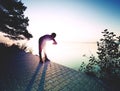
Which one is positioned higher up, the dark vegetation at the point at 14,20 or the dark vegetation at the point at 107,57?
the dark vegetation at the point at 14,20

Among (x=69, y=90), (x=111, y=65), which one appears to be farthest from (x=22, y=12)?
(x=69, y=90)

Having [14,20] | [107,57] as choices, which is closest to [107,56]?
[107,57]

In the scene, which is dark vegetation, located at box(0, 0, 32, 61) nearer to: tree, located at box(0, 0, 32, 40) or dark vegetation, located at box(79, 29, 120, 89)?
tree, located at box(0, 0, 32, 40)

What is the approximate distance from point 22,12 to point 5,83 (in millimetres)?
12346

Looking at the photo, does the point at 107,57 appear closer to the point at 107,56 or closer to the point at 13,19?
the point at 107,56

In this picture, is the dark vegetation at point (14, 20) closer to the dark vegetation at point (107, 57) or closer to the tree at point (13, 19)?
the tree at point (13, 19)

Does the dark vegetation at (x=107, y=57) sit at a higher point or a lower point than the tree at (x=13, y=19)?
lower

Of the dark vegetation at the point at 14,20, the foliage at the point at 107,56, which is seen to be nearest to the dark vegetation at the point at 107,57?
the foliage at the point at 107,56

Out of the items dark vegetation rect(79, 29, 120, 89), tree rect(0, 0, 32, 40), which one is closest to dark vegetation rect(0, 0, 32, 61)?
tree rect(0, 0, 32, 40)

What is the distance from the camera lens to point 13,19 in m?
16.0

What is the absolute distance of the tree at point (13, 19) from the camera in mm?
15608

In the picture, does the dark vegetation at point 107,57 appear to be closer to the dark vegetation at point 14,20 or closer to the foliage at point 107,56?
the foliage at point 107,56

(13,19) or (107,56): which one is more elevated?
(13,19)

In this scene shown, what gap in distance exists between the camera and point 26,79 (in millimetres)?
5859
